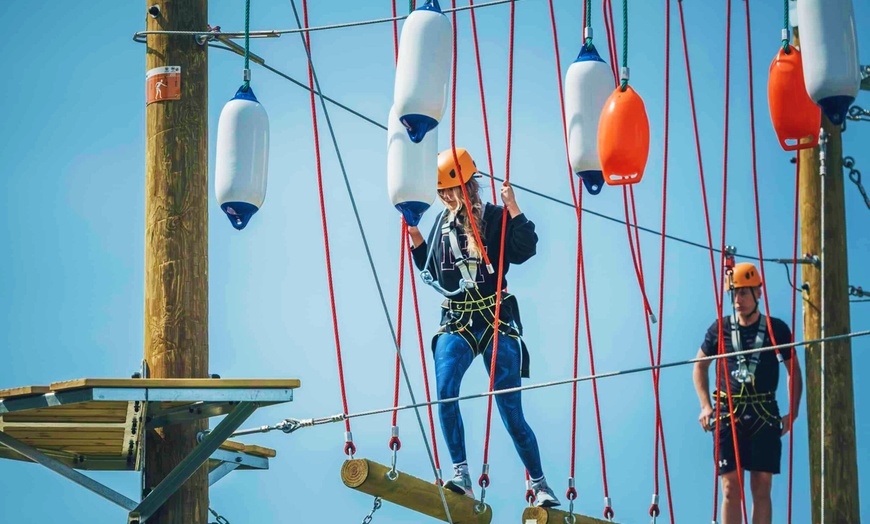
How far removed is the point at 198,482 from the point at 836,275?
12.7 feet

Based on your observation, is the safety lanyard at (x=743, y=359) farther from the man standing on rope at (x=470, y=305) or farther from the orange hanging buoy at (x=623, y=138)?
the orange hanging buoy at (x=623, y=138)

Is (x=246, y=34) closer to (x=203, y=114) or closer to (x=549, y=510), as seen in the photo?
(x=203, y=114)

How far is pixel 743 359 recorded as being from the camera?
289 inches

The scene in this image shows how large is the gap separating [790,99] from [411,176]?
1291 millimetres

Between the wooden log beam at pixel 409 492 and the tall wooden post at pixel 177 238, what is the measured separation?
0.74m

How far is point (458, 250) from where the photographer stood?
6465 millimetres

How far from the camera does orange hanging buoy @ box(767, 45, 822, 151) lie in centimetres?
502

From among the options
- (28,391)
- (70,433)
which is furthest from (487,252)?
(28,391)

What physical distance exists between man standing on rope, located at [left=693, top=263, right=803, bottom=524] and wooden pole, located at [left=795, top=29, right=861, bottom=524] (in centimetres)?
20

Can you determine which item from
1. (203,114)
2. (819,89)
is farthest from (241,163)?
(819,89)

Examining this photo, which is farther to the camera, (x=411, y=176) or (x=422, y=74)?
(x=411, y=176)

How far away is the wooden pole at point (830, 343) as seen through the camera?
7555 mm

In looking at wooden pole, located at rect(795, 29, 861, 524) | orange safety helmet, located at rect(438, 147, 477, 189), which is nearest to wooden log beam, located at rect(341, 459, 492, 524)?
orange safety helmet, located at rect(438, 147, 477, 189)

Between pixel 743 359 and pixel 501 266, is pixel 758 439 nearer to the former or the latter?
pixel 743 359
